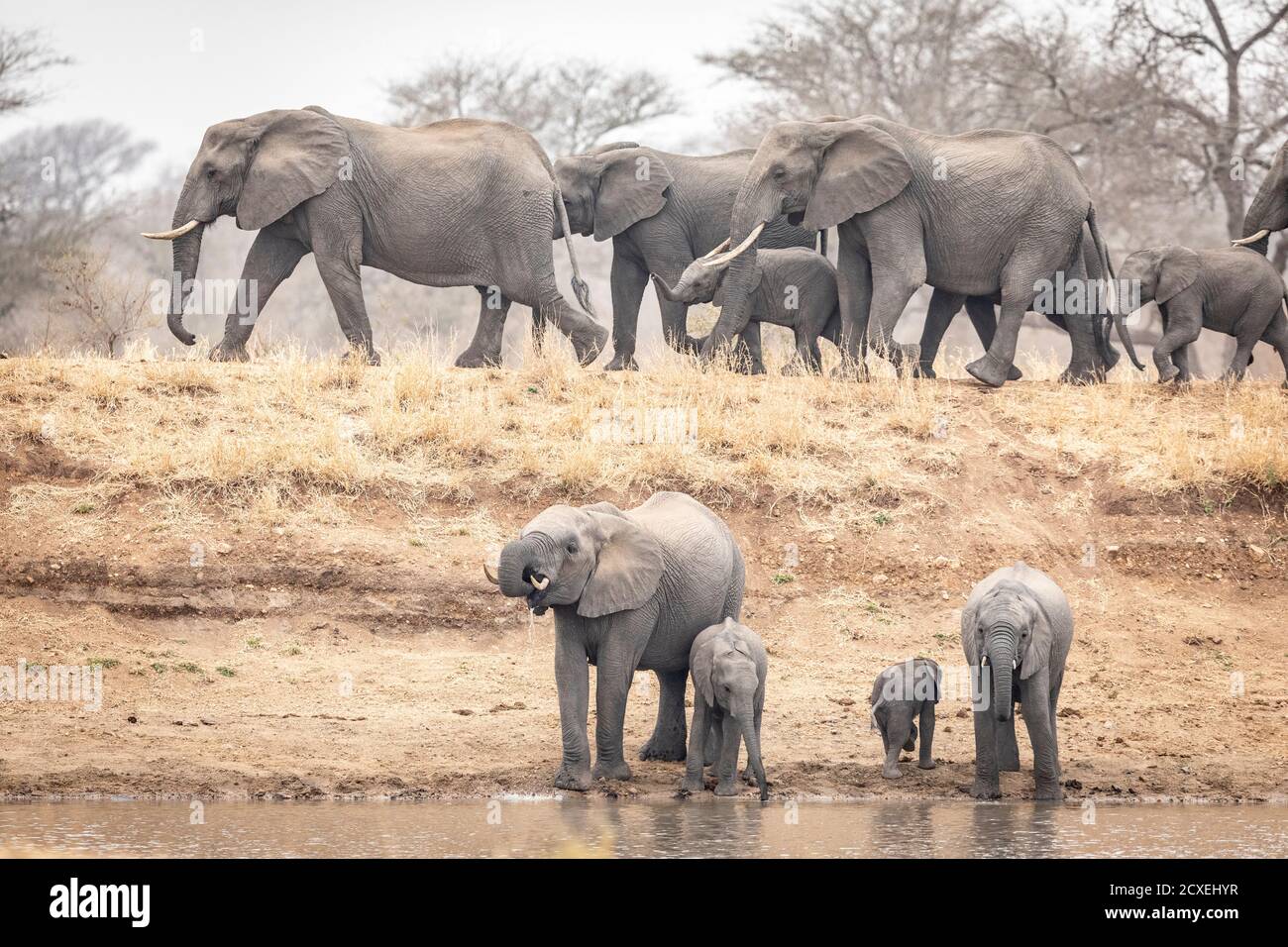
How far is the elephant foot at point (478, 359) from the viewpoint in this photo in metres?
17.4

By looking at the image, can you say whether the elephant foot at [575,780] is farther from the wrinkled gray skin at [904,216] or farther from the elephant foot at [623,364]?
the elephant foot at [623,364]

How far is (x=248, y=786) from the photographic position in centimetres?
1011

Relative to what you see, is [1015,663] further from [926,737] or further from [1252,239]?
[1252,239]

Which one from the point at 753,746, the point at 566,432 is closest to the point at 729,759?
the point at 753,746

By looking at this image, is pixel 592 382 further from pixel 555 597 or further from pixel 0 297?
pixel 0 297

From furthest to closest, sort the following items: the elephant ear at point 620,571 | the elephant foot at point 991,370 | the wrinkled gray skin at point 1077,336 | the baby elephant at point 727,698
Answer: the wrinkled gray skin at point 1077,336 → the elephant foot at point 991,370 → the elephant ear at point 620,571 → the baby elephant at point 727,698

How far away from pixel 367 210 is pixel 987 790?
8846 millimetres

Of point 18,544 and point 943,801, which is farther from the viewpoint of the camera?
point 18,544

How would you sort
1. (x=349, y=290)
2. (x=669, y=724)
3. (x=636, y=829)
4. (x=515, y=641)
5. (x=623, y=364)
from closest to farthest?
(x=636, y=829)
(x=669, y=724)
(x=515, y=641)
(x=349, y=290)
(x=623, y=364)

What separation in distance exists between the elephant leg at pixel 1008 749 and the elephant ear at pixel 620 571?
2.22 metres

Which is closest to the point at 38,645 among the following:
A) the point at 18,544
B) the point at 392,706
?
the point at 18,544

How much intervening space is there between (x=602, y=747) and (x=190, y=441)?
5673 millimetres

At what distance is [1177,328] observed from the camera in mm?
16922

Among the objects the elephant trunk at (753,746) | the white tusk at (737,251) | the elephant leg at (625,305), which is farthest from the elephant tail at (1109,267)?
the elephant trunk at (753,746)
